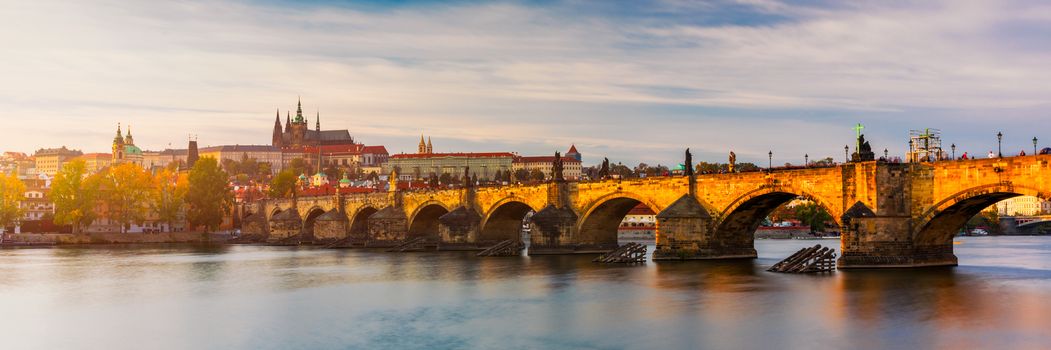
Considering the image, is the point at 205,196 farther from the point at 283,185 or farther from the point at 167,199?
the point at 283,185

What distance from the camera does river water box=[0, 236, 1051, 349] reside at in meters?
27.5

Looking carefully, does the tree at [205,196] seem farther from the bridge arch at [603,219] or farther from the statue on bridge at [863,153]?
the statue on bridge at [863,153]

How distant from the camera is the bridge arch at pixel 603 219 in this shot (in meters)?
59.7

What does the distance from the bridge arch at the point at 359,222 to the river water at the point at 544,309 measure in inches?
1716

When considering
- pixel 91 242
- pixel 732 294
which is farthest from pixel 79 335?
pixel 91 242

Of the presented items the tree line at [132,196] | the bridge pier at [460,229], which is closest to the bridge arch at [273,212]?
the tree line at [132,196]

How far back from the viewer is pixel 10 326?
3312 centimetres

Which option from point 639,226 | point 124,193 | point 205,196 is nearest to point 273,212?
point 205,196

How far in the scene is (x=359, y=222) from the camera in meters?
100

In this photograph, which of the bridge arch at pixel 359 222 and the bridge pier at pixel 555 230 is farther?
the bridge arch at pixel 359 222

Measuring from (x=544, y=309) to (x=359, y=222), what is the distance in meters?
68.0

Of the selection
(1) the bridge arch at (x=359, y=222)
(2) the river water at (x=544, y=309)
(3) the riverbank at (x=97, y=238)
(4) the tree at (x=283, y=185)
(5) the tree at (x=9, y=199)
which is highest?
(4) the tree at (x=283, y=185)

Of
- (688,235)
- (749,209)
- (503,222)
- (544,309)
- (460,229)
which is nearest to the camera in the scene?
(544,309)

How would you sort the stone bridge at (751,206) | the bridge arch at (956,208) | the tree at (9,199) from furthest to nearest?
1. the tree at (9,199)
2. the stone bridge at (751,206)
3. the bridge arch at (956,208)
